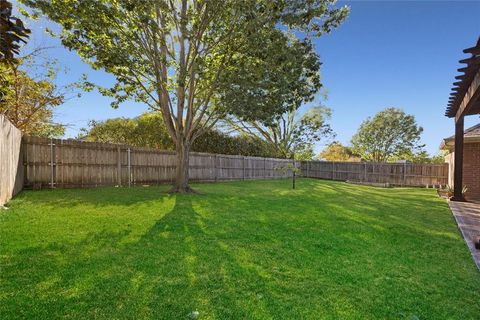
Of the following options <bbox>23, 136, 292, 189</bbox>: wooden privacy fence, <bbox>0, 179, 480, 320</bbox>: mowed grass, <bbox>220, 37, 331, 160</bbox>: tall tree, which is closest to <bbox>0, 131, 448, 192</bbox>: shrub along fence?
<bbox>23, 136, 292, 189</bbox>: wooden privacy fence

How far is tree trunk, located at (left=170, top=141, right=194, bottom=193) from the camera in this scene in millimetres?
9875

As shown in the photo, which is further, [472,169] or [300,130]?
[300,130]

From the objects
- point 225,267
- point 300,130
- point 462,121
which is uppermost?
point 300,130

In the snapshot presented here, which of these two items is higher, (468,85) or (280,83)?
(280,83)

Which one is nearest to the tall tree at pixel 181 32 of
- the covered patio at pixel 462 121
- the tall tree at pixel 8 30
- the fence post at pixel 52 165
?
the fence post at pixel 52 165

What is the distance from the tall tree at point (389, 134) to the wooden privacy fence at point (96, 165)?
27122 millimetres

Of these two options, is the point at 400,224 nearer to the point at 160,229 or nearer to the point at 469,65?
the point at 469,65

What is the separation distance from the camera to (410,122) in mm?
33531

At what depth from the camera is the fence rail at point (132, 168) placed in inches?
352

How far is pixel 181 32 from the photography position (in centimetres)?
848

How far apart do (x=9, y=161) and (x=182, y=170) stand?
16.1 ft

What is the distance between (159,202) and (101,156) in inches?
176

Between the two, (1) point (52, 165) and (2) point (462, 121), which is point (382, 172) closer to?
(2) point (462, 121)

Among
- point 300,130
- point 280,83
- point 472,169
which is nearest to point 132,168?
point 280,83
